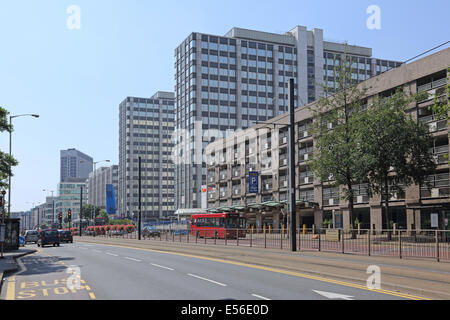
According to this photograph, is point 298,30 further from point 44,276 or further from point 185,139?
point 44,276

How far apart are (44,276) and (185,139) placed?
389 feet

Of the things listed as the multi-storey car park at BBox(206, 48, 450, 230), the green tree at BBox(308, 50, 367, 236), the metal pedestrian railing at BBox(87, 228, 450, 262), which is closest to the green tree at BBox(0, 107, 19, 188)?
the metal pedestrian railing at BBox(87, 228, 450, 262)

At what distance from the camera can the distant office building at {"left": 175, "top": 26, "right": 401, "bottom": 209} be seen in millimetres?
131000

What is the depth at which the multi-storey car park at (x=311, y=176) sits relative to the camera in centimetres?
4712

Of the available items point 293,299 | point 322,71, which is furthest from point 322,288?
point 322,71

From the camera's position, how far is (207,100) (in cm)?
13162

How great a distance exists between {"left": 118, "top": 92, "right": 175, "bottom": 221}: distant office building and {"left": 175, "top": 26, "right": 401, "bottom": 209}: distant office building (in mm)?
42790

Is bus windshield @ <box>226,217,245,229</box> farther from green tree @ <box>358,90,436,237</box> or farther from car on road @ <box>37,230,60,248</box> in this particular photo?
car on road @ <box>37,230,60,248</box>

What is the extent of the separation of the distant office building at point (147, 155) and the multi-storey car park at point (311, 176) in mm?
81064

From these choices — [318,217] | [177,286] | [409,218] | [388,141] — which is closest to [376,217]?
[409,218]

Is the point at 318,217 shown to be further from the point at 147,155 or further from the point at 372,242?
the point at 147,155

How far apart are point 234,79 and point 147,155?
62599 millimetres

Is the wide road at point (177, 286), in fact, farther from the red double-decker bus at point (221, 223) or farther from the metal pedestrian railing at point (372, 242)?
the red double-decker bus at point (221, 223)

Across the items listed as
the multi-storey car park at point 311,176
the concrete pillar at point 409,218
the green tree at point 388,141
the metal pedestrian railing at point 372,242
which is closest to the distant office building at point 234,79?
the multi-storey car park at point 311,176
